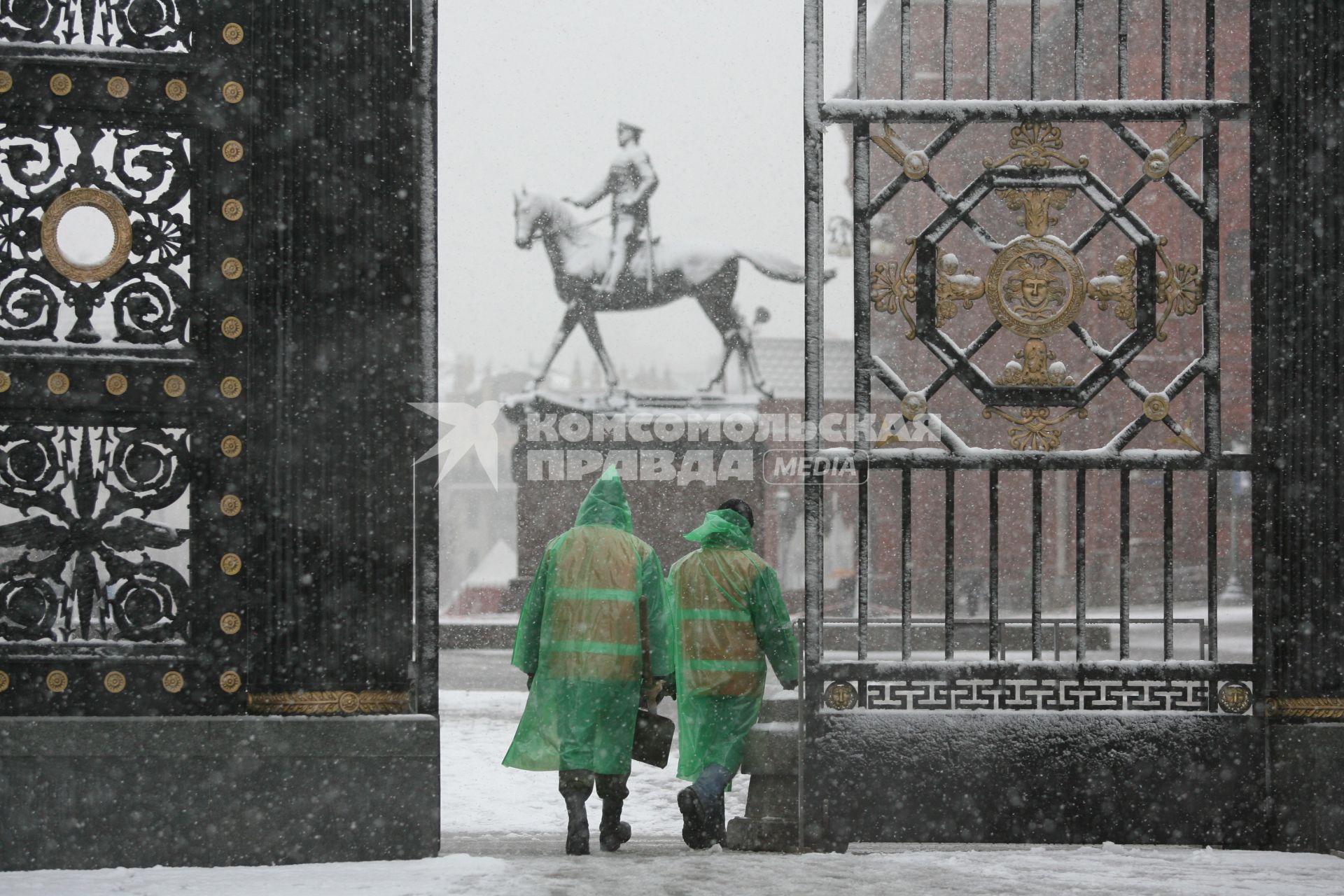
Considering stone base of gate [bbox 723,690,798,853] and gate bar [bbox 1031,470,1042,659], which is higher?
gate bar [bbox 1031,470,1042,659]

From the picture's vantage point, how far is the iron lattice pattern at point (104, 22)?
537cm

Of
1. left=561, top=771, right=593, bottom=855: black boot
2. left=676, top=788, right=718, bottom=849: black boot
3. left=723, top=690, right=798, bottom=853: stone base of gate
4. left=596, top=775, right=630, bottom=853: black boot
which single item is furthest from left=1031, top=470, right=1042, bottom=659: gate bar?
left=561, top=771, right=593, bottom=855: black boot

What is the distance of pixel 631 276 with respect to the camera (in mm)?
19938

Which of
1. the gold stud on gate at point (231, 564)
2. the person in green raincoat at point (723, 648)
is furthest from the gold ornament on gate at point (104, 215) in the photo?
the person in green raincoat at point (723, 648)

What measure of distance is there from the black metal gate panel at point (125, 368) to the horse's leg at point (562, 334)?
14.2 metres

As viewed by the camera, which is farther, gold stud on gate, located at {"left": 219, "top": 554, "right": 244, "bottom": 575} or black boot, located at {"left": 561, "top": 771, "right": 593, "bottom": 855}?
A: black boot, located at {"left": 561, "top": 771, "right": 593, "bottom": 855}

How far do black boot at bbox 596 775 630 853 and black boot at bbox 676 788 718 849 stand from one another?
27 centimetres

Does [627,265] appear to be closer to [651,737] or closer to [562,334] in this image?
[562,334]

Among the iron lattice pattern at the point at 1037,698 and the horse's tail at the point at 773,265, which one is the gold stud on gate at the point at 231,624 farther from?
the horse's tail at the point at 773,265

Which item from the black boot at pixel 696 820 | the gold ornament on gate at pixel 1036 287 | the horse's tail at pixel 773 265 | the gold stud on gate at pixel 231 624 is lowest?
the black boot at pixel 696 820

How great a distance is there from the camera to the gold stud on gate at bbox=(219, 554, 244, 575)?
17.5 ft

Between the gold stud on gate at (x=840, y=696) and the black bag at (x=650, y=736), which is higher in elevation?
the gold stud on gate at (x=840, y=696)

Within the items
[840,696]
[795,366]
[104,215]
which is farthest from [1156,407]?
[795,366]

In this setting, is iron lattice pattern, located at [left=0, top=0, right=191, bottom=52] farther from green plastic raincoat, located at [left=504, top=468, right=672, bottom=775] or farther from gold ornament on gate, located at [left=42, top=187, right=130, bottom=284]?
green plastic raincoat, located at [left=504, top=468, right=672, bottom=775]
